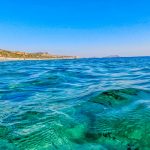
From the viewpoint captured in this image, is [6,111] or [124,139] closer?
[124,139]

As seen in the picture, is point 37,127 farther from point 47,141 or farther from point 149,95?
point 149,95

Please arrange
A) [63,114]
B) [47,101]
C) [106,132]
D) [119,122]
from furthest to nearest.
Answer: [47,101] → [63,114] → [119,122] → [106,132]

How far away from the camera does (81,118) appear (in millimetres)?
4641

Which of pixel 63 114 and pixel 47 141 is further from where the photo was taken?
pixel 63 114

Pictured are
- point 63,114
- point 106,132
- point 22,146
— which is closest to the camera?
→ point 22,146

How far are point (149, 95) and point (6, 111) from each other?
11.1 feet

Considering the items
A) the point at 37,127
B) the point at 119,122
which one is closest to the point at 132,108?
the point at 119,122

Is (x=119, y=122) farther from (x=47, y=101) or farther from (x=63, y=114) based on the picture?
(x=47, y=101)

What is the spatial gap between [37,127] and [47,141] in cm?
58

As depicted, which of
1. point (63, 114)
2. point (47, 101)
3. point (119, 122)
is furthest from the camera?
point (47, 101)

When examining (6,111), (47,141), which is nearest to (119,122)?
(47,141)

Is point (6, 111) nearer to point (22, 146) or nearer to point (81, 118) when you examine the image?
point (81, 118)

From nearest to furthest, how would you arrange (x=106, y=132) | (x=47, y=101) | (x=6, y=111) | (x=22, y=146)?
(x=22, y=146) → (x=106, y=132) → (x=6, y=111) → (x=47, y=101)

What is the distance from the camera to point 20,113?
204 inches
